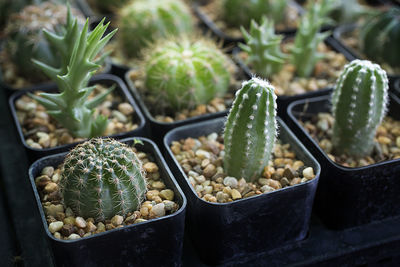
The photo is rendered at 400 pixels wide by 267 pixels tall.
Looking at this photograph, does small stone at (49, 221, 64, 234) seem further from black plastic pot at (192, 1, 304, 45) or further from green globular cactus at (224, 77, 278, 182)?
black plastic pot at (192, 1, 304, 45)

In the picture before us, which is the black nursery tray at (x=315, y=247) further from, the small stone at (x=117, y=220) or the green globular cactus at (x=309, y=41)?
the green globular cactus at (x=309, y=41)

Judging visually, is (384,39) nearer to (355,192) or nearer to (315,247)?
(355,192)

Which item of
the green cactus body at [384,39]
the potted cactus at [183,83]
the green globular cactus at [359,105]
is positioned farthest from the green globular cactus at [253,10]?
the green globular cactus at [359,105]

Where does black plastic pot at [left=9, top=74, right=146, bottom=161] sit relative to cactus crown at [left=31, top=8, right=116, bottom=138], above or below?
below

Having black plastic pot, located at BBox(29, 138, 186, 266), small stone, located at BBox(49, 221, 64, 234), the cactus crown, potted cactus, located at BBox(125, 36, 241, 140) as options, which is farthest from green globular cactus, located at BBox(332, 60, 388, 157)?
small stone, located at BBox(49, 221, 64, 234)

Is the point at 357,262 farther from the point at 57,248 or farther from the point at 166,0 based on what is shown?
the point at 166,0

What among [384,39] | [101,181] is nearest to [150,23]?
[384,39]
